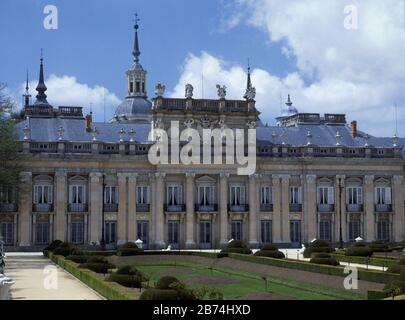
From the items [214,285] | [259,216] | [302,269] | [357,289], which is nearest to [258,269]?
[302,269]

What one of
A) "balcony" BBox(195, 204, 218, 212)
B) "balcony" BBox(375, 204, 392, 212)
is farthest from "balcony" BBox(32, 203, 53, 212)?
"balcony" BBox(375, 204, 392, 212)

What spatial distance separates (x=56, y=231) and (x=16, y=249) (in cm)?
327

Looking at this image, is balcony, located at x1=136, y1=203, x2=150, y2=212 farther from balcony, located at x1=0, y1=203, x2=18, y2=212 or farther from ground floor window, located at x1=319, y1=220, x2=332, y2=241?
ground floor window, located at x1=319, y1=220, x2=332, y2=241

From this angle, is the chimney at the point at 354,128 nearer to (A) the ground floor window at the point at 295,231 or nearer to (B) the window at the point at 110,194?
(A) the ground floor window at the point at 295,231

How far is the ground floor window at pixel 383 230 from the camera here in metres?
66.6

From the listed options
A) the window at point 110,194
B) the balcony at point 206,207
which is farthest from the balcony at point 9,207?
the balcony at point 206,207

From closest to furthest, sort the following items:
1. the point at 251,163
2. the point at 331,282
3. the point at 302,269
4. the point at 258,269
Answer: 1. the point at 331,282
2. the point at 302,269
3. the point at 258,269
4. the point at 251,163

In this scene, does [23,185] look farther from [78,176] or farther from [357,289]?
[357,289]

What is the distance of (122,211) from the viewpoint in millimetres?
61969

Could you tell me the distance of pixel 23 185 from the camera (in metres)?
59.4

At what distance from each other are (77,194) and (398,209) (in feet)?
88.0

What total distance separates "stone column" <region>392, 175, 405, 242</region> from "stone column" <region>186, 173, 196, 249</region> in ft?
56.9

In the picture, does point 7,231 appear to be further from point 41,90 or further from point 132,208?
point 41,90

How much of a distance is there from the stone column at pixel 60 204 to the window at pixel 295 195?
18374 millimetres
